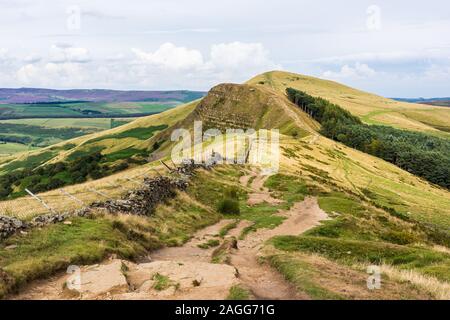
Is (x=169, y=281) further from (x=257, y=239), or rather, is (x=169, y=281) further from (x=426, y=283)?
(x=257, y=239)

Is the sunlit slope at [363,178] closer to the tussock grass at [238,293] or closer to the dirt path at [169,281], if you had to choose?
the dirt path at [169,281]

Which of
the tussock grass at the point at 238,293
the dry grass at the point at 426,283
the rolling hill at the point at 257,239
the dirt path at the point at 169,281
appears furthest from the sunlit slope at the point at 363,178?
the tussock grass at the point at 238,293

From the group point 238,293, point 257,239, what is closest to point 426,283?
point 238,293

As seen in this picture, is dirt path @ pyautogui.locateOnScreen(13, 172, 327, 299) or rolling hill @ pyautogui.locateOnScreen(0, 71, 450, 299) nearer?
dirt path @ pyautogui.locateOnScreen(13, 172, 327, 299)

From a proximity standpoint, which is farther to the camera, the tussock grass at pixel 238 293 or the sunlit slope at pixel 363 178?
the sunlit slope at pixel 363 178

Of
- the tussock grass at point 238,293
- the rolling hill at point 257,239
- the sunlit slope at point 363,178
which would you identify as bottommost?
the sunlit slope at point 363,178

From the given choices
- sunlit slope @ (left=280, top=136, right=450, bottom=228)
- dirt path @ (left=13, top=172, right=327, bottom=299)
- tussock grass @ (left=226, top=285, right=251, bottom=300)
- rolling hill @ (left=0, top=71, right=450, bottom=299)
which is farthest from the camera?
sunlit slope @ (left=280, top=136, right=450, bottom=228)

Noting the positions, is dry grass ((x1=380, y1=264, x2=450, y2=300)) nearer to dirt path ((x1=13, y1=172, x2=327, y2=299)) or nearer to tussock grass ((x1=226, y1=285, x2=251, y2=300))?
dirt path ((x1=13, y1=172, x2=327, y2=299))

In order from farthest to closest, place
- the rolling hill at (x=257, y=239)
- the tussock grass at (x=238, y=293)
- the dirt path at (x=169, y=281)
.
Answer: the rolling hill at (x=257, y=239), the dirt path at (x=169, y=281), the tussock grass at (x=238, y=293)

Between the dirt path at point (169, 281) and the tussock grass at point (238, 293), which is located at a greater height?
the tussock grass at point (238, 293)

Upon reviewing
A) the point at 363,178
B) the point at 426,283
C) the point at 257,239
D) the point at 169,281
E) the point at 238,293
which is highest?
the point at 238,293

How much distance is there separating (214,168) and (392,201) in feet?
144

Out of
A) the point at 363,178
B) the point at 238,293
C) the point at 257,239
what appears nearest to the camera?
the point at 238,293

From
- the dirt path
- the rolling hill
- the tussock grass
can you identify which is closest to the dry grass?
the rolling hill
